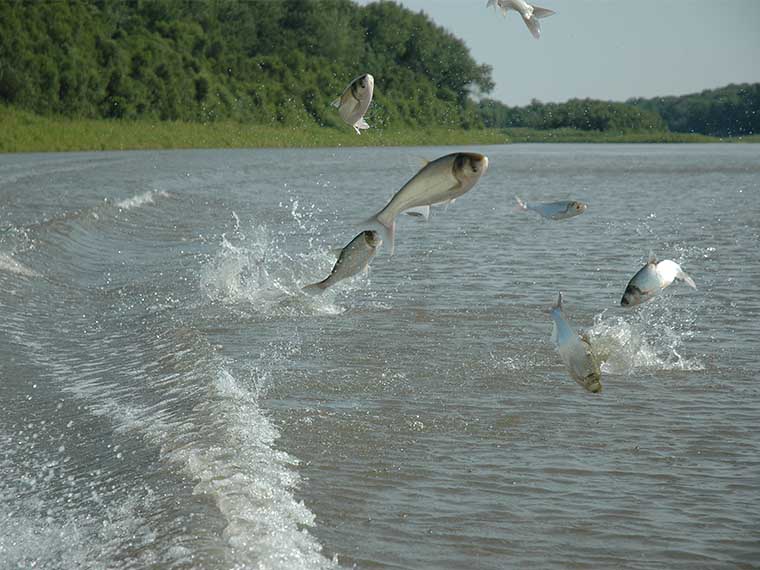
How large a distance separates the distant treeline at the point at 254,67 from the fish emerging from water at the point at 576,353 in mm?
44767

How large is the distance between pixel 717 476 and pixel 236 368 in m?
3.75

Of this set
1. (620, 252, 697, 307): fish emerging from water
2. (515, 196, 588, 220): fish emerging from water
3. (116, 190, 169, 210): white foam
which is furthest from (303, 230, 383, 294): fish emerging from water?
(116, 190, 169, 210): white foam

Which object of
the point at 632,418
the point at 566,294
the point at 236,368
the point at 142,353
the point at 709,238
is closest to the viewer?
the point at 632,418

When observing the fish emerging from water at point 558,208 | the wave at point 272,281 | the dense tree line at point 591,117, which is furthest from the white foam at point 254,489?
the dense tree line at point 591,117

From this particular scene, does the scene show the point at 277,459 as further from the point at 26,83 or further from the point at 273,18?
the point at 273,18

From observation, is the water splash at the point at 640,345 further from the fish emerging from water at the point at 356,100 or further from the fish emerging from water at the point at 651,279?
the fish emerging from water at the point at 356,100

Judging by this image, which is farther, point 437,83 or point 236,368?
point 437,83

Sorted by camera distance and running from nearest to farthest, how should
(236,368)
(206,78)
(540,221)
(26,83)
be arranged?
1. (236,368)
2. (540,221)
3. (26,83)
4. (206,78)

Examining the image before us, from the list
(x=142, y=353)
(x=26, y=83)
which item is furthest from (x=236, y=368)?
(x=26, y=83)

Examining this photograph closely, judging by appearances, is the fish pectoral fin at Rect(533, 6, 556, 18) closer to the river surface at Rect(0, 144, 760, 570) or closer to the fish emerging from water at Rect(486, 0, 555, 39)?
the fish emerging from water at Rect(486, 0, 555, 39)

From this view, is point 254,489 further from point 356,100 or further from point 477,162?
point 477,162

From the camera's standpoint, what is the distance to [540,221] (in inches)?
781

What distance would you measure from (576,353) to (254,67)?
60.1m

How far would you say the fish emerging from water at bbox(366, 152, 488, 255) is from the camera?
420cm
